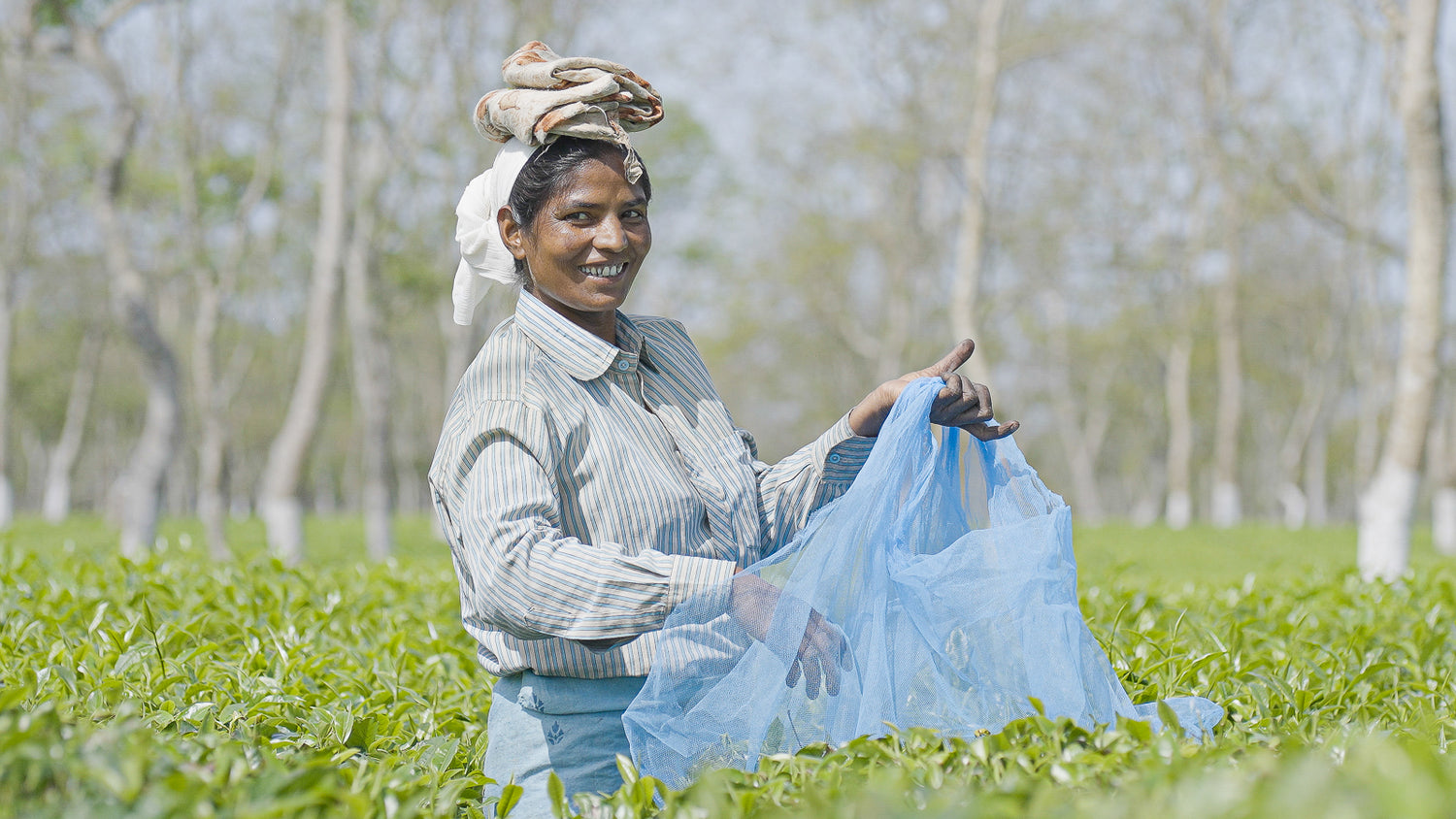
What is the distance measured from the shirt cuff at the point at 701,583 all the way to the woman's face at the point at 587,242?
0.62 metres

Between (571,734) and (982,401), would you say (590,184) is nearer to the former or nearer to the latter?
(982,401)

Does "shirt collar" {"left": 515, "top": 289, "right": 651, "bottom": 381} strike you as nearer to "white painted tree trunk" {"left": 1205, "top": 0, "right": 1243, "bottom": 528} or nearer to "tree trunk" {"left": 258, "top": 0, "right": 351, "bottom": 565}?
"tree trunk" {"left": 258, "top": 0, "right": 351, "bottom": 565}

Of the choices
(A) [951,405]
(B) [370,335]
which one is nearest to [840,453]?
(A) [951,405]

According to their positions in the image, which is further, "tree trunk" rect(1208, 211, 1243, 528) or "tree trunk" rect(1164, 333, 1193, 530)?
"tree trunk" rect(1164, 333, 1193, 530)

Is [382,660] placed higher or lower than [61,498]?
higher

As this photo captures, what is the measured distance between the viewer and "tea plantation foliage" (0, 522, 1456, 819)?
1501 mm

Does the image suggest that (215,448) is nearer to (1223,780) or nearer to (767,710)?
(767,710)

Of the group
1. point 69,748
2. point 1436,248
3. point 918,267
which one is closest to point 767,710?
point 69,748

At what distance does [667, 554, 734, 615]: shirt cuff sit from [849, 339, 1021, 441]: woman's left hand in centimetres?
58

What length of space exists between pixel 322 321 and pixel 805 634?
10400mm

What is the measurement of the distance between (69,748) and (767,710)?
3.72 ft

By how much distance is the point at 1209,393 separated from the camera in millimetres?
40406

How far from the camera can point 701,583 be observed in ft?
6.91

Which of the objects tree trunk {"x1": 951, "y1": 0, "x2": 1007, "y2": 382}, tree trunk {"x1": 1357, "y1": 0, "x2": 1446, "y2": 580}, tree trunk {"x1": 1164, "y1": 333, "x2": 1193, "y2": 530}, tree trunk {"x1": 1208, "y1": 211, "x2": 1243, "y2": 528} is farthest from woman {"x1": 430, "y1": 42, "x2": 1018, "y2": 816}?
tree trunk {"x1": 1208, "y1": 211, "x2": 1243, "y2": 528}
